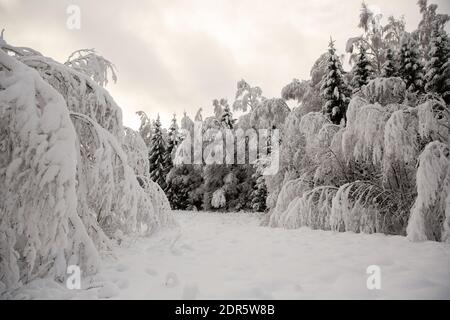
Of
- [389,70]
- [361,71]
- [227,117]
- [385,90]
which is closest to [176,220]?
[385,90]

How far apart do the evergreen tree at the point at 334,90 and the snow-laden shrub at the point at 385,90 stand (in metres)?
1.96

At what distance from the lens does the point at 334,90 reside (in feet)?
33.8

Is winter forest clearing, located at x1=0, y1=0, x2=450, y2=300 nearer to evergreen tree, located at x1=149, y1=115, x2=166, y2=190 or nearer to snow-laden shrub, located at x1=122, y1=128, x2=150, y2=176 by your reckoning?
snow-laden shrub, located at x1=122, y1=128, x2=150, y2=176

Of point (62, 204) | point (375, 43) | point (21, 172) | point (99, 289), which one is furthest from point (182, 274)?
point (375, 43)

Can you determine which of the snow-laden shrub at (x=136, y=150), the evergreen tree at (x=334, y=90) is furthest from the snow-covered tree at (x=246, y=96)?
the snow-laden shrub at (x=136, y=150)

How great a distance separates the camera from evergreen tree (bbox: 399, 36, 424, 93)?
11.4 metres

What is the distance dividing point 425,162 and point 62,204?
5.45 meters

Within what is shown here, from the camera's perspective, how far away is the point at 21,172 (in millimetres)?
2441

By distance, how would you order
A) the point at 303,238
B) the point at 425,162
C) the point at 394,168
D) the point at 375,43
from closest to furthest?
the point at 425,162 < the point at 303,238 < the point at 394,168 < the point at 375,43

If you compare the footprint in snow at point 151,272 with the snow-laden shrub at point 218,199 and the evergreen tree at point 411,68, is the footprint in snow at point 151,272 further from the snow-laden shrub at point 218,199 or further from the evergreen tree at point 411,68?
the snow-laden shrub at point 218,199

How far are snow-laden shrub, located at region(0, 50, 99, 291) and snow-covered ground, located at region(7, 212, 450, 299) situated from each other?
22.4 inches

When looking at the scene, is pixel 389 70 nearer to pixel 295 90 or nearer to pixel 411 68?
pixel 411 68

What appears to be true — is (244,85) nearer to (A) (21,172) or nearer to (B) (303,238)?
(B) (303,238)
